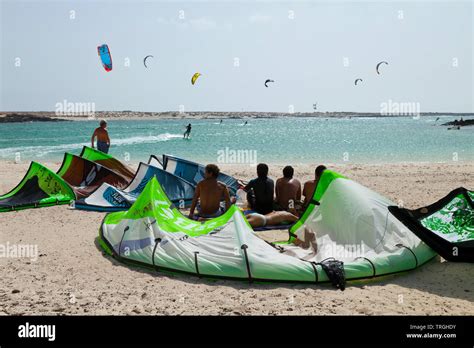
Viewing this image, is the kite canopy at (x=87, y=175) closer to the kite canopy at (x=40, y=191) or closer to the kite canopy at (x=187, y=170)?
the kite canopy at (x=40, y=191)

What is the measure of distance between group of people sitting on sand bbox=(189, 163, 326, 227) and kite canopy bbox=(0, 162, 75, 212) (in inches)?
126

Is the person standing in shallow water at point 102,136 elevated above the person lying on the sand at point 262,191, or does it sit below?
above

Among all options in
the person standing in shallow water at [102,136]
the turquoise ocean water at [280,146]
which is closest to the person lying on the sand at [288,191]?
the person standing in shallow water at [102,136]

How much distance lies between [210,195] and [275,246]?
141cm

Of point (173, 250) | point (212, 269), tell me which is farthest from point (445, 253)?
point (173, 250)

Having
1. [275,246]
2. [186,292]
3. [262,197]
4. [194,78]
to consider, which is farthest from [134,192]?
[194,78]

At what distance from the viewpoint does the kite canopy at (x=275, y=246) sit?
15.3 ft

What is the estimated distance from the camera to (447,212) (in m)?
5.66

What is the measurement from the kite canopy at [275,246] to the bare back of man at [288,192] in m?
1.30

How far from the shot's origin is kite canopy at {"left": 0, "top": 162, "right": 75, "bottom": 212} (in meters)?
8.31

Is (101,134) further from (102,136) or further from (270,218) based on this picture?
(270,218)
